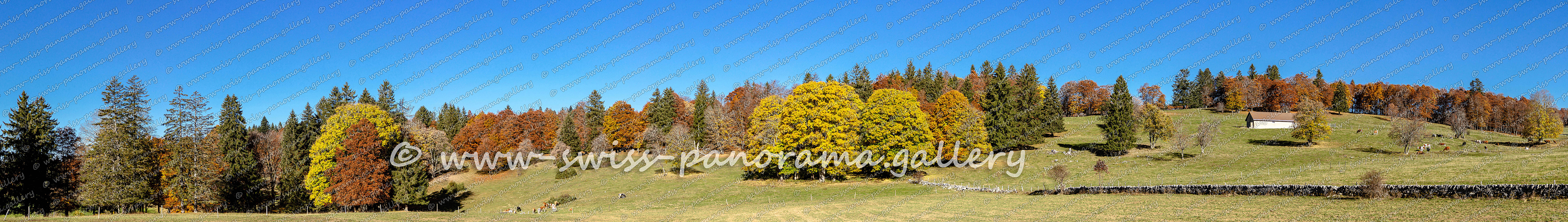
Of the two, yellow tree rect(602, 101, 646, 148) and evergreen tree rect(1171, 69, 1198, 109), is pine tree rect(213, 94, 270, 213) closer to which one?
yellow tree rect(602, 101, 646, 148)

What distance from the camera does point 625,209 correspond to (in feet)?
115

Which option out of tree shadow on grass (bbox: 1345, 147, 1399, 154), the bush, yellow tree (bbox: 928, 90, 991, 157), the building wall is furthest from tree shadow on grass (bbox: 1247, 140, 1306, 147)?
the bush

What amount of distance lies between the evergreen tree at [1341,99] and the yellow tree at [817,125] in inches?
4294

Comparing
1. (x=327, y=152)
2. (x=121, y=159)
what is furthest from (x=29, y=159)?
(x=327, y=152)

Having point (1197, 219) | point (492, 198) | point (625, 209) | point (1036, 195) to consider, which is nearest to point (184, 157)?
point (492, 198)

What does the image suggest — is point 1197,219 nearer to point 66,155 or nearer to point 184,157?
point 184,157

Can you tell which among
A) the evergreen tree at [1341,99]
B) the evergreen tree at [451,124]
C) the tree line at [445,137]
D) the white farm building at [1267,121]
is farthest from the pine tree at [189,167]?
the evergreen tree at [1341,99]

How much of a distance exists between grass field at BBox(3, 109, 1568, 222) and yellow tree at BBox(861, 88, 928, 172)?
224 cm

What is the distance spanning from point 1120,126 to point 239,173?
64.8m

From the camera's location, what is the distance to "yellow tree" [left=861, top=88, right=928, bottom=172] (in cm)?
4444

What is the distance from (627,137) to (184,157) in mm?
45984

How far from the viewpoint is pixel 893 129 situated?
147 ft

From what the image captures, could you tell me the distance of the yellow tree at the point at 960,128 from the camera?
54.5 m

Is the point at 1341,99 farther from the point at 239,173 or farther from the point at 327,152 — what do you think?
the point at 239,173
